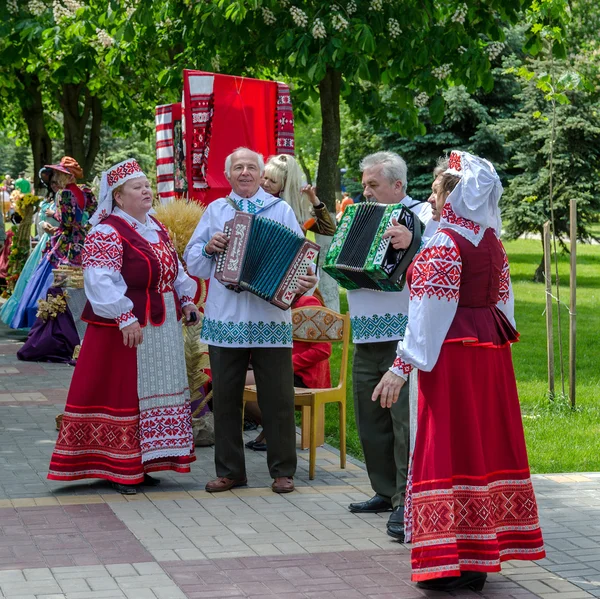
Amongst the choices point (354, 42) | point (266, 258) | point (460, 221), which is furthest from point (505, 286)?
point (354, 42)

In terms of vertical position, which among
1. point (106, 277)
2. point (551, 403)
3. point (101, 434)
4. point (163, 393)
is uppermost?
point (106, 277)

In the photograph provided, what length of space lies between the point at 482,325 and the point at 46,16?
11.5 meters

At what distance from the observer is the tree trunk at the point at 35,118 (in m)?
23.1

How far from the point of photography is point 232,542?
5.93 m

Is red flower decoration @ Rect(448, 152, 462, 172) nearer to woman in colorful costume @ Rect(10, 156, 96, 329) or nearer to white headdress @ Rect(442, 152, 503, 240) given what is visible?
white headdress @ Rect(442, 152, 503, 240)

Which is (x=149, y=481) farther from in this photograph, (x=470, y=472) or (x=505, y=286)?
(x=505, y=286)

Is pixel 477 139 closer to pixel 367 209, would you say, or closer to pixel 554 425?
pixel 554 425

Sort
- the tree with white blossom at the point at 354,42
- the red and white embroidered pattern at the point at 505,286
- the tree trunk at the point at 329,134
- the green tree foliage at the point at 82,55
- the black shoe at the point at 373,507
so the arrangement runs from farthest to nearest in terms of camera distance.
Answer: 1. the green tree foliage at the point at 82,55
2. the tree trunk at the point at 329,134
3. the tree with white blossom at the point at 354,42
4. the black shoe at the point at 373,507
5. the red and white embroidered pattern at the point at 505,286

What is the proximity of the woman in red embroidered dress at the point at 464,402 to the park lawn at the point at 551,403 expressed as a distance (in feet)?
9.20

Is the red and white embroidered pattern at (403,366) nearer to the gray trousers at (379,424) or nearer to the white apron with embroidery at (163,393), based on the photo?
the gray trousers at (379,424)

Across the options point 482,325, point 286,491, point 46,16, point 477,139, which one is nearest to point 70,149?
point 46,16

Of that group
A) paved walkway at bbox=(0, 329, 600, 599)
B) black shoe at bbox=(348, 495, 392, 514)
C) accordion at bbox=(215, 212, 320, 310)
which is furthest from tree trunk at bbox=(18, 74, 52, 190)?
black shoe at bbox=(348, 495, 392, 514)

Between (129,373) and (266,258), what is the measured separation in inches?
43.3

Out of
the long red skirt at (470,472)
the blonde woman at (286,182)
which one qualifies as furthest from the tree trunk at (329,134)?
the long red skirt at (470,472)
